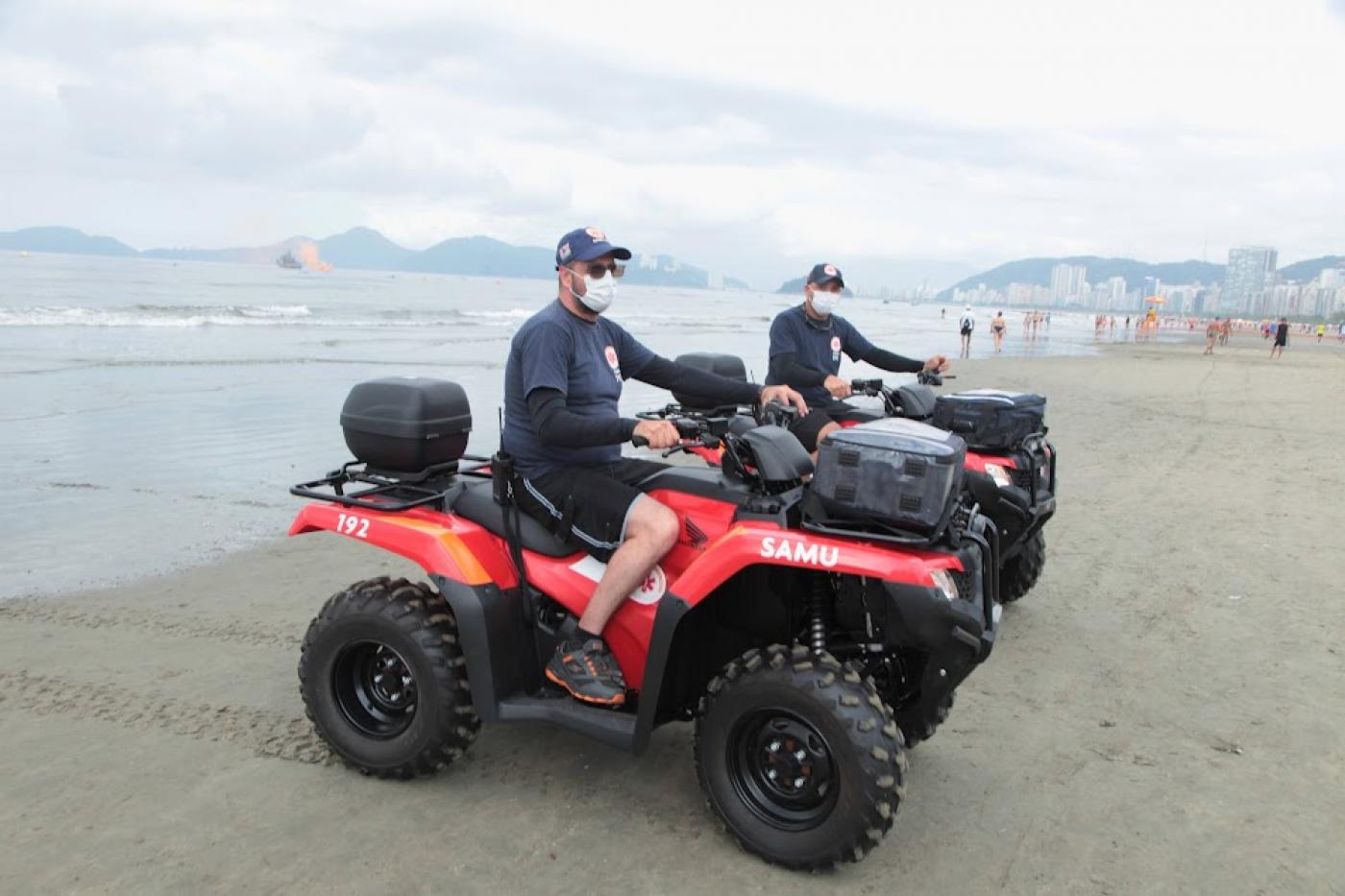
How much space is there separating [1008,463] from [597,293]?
116 inches

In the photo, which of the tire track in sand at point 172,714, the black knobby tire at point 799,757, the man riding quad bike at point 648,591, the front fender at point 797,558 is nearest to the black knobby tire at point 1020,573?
the man riding quad bike at point 648,591

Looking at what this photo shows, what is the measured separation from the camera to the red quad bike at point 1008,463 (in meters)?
5.34

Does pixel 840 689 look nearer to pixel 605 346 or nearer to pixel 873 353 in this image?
pixel 605 346

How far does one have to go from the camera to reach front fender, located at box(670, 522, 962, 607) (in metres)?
3.01

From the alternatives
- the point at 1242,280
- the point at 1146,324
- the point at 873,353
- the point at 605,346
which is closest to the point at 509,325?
the point at 873,353

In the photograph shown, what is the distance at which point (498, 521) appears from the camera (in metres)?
3.84

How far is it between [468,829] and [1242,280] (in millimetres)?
219382

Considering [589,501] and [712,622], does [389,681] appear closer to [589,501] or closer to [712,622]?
[589,501]

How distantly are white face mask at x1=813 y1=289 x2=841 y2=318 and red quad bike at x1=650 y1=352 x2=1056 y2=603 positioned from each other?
0.60 m

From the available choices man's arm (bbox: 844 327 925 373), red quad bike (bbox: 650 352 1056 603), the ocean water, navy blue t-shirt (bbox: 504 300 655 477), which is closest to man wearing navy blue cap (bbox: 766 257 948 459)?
man's arm (bbox: 844 327 925 373)

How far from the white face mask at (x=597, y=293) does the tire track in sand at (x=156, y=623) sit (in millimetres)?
2618

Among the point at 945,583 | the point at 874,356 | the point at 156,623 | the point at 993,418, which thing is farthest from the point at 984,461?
the point at 156,623

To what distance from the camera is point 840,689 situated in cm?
307

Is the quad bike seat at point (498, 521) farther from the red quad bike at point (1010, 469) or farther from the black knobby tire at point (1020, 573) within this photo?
the black knobby tire at point (1020, 573)
